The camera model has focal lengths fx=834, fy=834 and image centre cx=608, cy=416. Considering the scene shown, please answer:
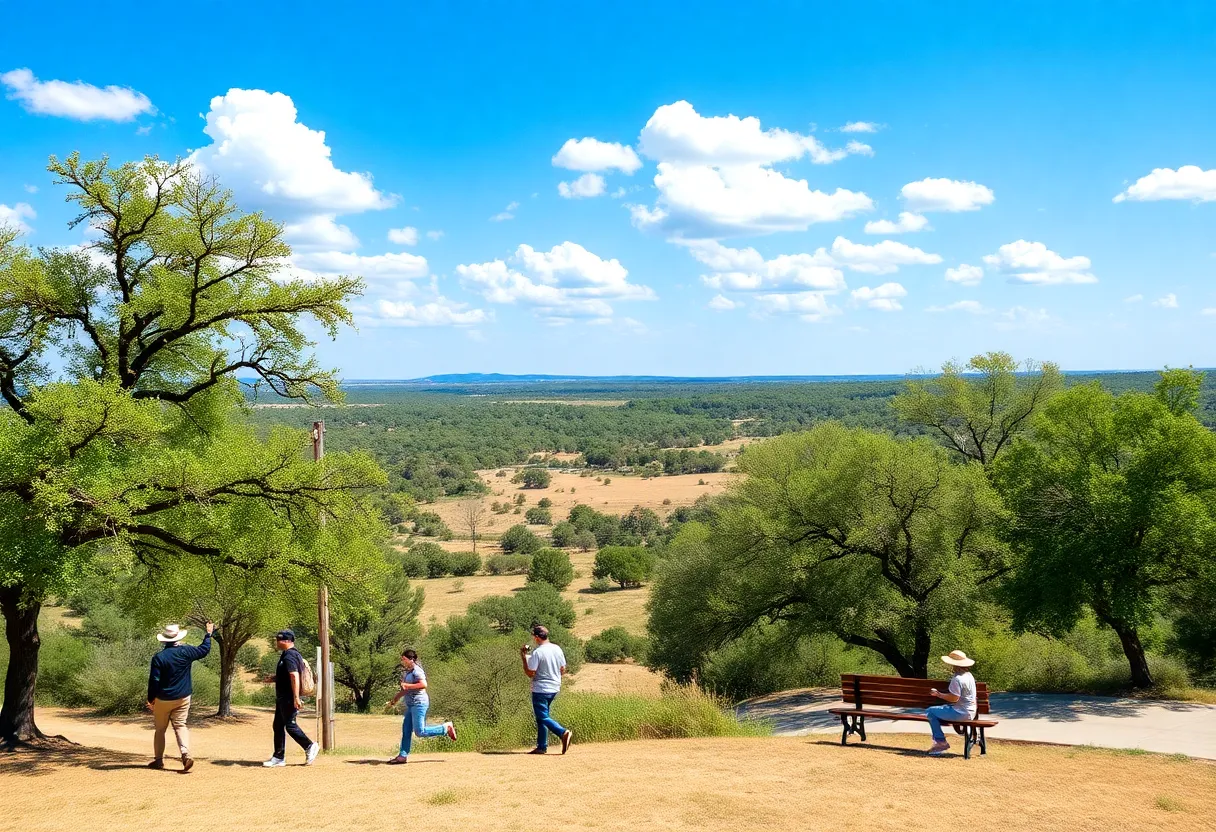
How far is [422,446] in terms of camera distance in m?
149

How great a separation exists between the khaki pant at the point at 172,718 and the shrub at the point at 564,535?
209 feet

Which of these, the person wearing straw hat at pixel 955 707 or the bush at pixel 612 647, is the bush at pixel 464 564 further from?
the person wearing straw hat at pixel 955 707

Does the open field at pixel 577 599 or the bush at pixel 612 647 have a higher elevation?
the bush at pixel 612 647

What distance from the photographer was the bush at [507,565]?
63844mm

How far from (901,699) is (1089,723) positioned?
461 centimetres

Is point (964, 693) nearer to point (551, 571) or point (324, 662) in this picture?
point (324, 662)

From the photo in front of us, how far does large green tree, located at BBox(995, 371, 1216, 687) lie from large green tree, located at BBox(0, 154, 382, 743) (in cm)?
1376

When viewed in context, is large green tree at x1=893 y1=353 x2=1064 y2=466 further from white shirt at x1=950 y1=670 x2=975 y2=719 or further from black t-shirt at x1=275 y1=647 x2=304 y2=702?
black t-shirt at x1=275 y1=647 x2=304 y2=702

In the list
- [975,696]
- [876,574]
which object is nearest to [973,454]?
[876,574]

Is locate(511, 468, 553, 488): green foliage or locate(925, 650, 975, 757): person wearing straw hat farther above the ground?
locate(925, 650, 975, 757): person wearing straw hat

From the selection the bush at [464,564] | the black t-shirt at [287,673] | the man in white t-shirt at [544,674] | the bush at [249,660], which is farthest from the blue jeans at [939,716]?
the bush at [464,564]

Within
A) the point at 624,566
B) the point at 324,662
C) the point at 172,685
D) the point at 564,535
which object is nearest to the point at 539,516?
the point at 564,535

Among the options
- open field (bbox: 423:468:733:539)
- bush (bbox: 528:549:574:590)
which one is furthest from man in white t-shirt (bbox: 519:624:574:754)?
open field (bbox: 423:468:733:539)

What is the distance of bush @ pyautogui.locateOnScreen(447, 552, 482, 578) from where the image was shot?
207 feet
